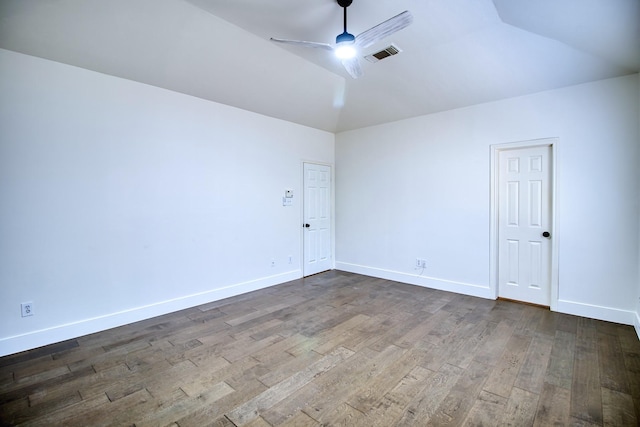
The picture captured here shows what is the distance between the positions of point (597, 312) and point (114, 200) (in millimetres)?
5614

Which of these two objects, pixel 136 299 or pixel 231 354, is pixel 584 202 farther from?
pixel 136 299

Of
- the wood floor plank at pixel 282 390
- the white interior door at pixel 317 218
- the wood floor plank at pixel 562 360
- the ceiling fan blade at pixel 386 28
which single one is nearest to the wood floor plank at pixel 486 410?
the wood floor plank at pixel 562 360

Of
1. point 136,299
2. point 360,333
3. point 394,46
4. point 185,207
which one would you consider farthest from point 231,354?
point 394,46

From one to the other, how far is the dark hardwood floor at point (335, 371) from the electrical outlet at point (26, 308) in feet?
1.15

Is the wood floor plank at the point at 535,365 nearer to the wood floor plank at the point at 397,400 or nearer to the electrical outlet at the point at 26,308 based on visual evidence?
the wood floor plank at the point at 397,400

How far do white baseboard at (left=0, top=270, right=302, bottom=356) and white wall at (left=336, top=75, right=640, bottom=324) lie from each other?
96.1 inches

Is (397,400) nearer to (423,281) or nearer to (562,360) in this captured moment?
(562,360)

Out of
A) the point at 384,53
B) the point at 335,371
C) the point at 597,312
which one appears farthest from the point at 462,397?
the point at 384,53

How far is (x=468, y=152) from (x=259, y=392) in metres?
4.03

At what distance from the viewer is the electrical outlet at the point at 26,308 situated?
2799 mm

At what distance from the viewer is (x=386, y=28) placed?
2324 millimetres

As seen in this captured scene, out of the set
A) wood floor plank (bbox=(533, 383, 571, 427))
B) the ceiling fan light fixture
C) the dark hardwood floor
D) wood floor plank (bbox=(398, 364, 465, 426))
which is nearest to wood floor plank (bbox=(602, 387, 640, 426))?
the dark hardwood floor

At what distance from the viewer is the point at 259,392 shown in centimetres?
219

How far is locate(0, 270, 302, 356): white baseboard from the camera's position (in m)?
2.79
